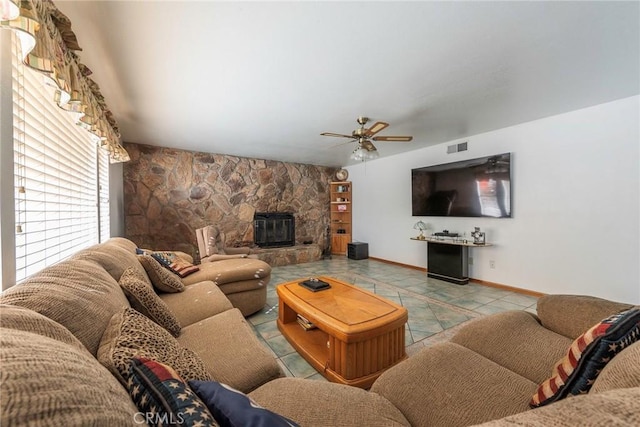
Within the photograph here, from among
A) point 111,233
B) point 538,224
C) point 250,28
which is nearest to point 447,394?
point 250,28

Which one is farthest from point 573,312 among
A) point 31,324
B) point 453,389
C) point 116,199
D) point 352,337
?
point 116,199

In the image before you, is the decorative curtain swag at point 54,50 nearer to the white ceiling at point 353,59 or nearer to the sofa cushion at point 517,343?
the white ceiling at point 353,59

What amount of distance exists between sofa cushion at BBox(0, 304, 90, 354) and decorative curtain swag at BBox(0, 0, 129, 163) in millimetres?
1037

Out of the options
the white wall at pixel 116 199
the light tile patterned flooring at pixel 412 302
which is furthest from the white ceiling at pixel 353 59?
the light tile patterned flooring at pixel 412 302

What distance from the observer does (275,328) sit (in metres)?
2.32

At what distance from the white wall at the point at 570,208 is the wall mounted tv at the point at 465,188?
0.50ft

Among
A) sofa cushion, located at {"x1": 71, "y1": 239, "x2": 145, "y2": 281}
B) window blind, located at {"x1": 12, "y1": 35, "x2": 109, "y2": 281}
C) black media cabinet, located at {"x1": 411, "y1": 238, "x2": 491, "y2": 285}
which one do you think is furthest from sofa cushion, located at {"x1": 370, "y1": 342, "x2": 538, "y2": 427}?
black media cabinet, located at {"x1": 411, "y1": 238, "x2": 491, "y2": 285}

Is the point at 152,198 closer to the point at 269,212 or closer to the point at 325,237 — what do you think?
the point at 269,212

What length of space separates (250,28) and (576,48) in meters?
2.32

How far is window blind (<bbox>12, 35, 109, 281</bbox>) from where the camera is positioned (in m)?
1.14

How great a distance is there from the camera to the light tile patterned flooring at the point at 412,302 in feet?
6.63

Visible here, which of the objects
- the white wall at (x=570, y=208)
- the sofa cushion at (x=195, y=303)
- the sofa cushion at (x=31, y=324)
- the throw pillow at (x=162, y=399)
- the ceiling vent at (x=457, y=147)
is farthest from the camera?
the ceiling vent at (x=457, y=147)

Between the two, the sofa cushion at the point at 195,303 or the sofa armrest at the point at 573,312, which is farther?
the sofa cushion at the point at 195,303

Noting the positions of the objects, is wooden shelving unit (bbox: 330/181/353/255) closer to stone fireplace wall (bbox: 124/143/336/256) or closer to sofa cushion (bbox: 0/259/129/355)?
stone fireplace wall (bbox: 124/143/336/256)
